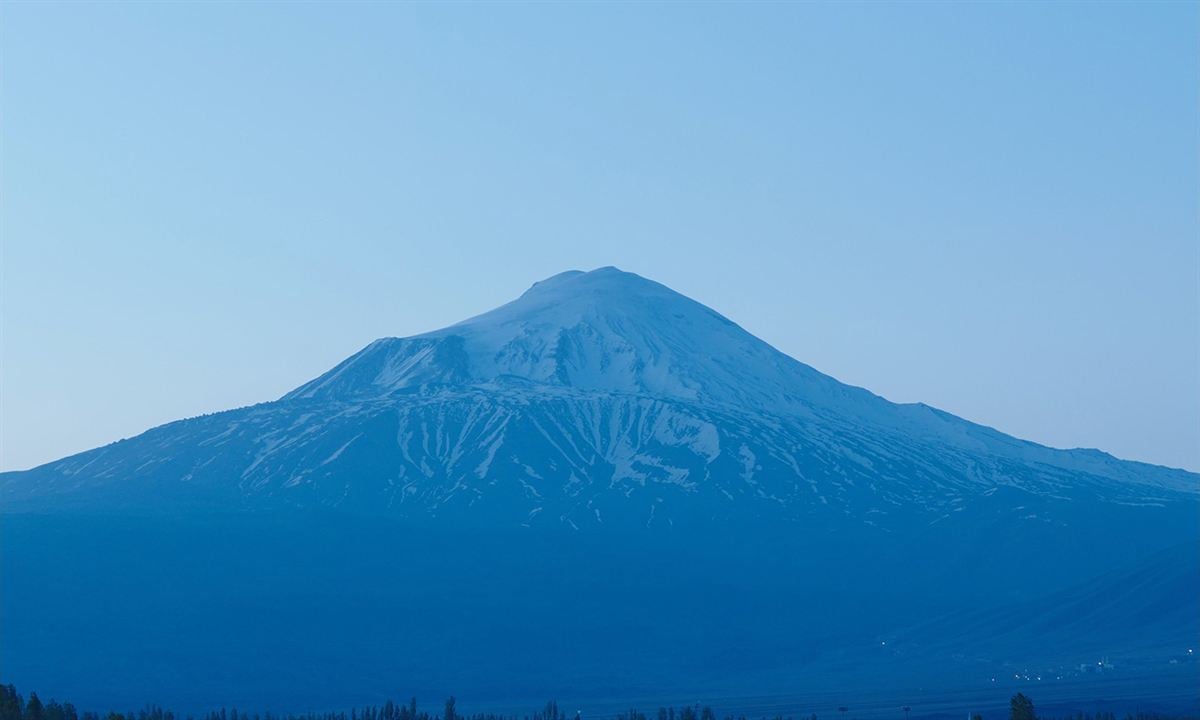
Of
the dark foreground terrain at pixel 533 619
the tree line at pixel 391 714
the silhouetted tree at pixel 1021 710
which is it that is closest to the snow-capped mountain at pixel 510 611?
the dark foreground terrain at pixel 533 619

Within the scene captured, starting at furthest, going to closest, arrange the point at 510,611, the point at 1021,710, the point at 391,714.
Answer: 1. the point at 510,611
2. the point at 391,714
3. the point at 1021,710

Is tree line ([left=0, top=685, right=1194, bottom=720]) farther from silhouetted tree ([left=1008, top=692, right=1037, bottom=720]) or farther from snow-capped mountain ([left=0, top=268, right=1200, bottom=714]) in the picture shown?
snow-capped mountain ([left=0, top=268, right=1200, bottom=714])

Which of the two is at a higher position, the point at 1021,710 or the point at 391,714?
the point at 1021,710

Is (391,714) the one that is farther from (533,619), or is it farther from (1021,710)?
(533,619)

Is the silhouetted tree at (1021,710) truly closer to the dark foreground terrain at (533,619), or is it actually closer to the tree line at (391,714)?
the tree line at (391,714)

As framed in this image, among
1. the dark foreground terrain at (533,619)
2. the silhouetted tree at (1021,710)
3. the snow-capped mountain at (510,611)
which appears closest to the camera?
the silhouetted tree at (1021,710)

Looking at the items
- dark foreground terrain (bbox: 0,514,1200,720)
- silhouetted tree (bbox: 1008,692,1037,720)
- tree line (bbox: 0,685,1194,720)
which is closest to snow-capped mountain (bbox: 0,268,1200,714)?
dark foreground terrain (bbox: 0,514,1200,720)

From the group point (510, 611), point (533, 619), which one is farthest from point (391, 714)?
point (510, 611)

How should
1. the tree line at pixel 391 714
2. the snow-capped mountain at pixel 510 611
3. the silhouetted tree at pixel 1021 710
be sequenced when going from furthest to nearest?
the snow-capped mountain at pixel 510 611 → the tree line at pixel 391 714 → the silhouetted tree at pixel 1021 710

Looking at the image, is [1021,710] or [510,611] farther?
[510,611]

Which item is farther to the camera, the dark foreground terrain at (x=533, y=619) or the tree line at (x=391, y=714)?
the dark foreground terrain at (x=533, y=619)

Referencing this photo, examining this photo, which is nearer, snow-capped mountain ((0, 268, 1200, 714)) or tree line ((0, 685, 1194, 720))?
tree line ((0, 685, 1194, 720))

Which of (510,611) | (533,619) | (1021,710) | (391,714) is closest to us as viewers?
(1021,710)

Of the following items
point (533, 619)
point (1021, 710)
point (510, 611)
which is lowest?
point (1021, 710)
